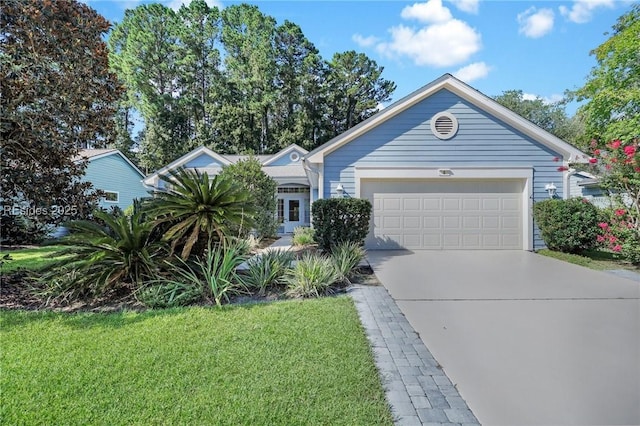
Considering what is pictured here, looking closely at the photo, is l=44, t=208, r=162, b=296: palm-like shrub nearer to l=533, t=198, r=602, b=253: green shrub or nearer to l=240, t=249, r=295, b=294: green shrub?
l=240, t=249, r=295, b=294: green shrub

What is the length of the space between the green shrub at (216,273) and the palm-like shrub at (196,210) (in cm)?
25

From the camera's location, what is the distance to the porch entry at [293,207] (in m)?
17.3

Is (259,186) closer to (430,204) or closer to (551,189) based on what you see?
(430,204)

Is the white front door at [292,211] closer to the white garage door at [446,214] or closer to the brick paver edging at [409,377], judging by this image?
the white garage door at [446,214]

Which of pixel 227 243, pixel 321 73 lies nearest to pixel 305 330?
pixel 227 243

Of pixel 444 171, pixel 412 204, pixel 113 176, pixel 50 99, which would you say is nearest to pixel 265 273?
pixel 50 99

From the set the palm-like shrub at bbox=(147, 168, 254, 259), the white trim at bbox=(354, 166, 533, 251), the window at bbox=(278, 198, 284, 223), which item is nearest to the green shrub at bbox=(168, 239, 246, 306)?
the palm-like shrub at bbox=(147, 168, 254, 259)

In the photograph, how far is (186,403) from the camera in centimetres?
235

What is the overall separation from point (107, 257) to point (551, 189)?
11.6 metres

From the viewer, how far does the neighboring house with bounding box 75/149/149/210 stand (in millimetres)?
17217

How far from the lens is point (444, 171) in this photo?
9.87m

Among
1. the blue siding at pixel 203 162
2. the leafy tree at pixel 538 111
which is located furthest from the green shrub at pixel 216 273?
the leafy tree at pixel 538 111

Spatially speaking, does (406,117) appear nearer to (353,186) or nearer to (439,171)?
(439,171)

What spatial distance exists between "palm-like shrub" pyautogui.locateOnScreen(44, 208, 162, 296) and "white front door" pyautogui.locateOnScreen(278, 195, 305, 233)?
38.9ft
